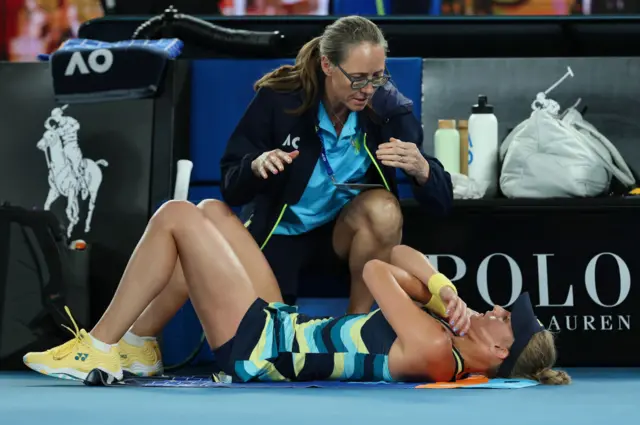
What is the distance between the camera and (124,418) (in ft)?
7.03

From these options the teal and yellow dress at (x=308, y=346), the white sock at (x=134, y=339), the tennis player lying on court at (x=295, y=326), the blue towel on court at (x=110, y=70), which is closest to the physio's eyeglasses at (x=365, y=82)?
the tennis player lying on court at (x=295, y=326)

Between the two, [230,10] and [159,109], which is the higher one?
[230,10]

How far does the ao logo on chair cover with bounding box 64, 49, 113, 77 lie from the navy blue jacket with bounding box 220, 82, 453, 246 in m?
0.78

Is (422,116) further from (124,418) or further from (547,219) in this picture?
(124,418)

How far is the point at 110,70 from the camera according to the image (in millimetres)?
3867

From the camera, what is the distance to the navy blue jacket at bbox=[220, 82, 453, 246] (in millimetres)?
3240

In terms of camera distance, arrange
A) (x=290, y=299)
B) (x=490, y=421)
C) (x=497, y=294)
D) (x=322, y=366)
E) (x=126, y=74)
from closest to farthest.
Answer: (x=490, y=421)
(x=322, y=366)
(x=290, y=299)
(x=497, y=294)
(x=126, y=74)

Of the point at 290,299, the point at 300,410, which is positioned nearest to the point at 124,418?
the point at 300,410

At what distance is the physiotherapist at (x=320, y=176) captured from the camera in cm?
318

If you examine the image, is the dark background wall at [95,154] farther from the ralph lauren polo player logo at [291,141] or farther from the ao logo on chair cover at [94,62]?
the ralph lauren polo player logo at [291,141]

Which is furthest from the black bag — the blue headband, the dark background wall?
the blue headband

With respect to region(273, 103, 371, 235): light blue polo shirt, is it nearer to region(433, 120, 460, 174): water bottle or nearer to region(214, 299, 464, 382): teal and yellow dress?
region(214, 299, 464, 382): teal and yellow dress

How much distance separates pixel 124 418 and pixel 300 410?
35 centimetres

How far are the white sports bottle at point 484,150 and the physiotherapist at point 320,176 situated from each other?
0.49m
